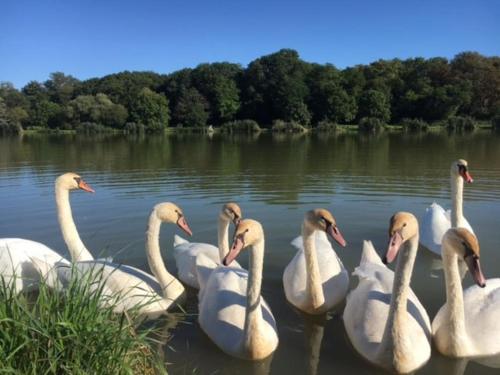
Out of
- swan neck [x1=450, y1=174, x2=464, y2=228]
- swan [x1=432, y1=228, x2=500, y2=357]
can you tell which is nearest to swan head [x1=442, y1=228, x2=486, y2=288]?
swan [x1=432, y1=228, x2=500, y2=357]

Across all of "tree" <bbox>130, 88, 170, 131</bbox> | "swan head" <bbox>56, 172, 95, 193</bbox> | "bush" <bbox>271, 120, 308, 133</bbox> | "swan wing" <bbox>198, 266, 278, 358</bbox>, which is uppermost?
"tree" <bbox>130, 88, 170, 131</bbox>

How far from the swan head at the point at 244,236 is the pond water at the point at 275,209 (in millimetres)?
1292

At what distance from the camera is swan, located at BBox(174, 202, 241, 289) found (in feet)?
24.0

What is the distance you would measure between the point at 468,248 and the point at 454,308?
73cm

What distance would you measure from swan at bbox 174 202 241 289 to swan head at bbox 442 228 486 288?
308 centimetres

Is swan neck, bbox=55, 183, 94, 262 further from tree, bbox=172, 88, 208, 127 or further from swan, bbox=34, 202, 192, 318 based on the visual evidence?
tree, bbox=172, 88, 208, 127

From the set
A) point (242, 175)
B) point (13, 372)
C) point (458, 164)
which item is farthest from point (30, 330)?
point (242, 175)

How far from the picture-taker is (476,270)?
4762mm

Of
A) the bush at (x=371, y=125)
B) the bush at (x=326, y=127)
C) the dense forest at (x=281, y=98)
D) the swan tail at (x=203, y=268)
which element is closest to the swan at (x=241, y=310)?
the swan tail at (x=203, y=268)

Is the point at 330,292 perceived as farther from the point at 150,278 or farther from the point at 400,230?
the point at 150,278

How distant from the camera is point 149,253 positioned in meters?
7.04

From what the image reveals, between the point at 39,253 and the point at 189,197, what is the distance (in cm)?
765

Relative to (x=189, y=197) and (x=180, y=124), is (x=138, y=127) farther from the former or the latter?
(x=189, y=197)

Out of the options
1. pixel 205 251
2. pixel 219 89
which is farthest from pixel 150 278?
pixel 219 89
